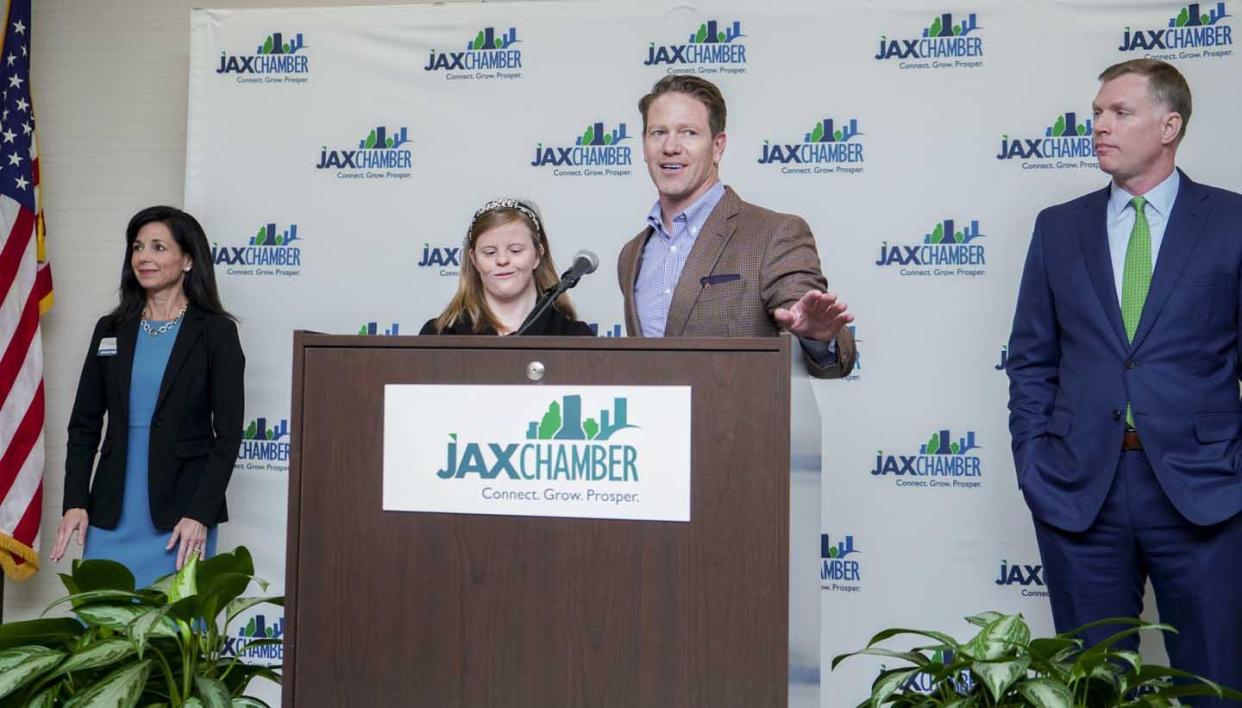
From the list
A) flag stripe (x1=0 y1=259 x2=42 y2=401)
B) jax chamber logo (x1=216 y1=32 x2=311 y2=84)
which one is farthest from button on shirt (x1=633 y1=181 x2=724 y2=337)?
flag stripe (x1=0 y1=259 x2=42 y2=401)

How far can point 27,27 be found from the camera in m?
4.36

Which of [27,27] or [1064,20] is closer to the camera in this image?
[1064,20]

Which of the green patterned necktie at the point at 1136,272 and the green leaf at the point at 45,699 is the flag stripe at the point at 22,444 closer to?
the green leaf at the point at 45,699

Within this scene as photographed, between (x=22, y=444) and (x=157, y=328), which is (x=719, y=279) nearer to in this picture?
(x=157, y=328)

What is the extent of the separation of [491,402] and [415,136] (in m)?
2.94

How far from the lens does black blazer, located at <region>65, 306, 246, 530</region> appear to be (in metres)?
3.56

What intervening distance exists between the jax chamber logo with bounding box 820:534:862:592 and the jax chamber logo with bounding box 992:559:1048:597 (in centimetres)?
43

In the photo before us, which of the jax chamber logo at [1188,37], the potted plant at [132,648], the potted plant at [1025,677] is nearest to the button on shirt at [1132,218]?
the jax chamber logo at [1188,37]

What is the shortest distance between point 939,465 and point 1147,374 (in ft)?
3.49

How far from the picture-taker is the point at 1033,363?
125 inches

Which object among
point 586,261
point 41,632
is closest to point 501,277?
point 586,261

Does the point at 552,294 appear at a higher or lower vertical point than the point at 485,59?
lower

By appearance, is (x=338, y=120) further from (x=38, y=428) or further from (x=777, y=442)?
(x=777, y=442)

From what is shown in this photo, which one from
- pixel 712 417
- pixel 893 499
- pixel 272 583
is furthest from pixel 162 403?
pixel 712 417
